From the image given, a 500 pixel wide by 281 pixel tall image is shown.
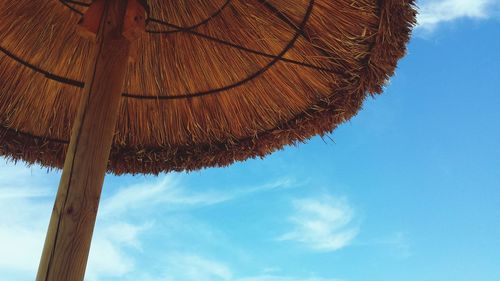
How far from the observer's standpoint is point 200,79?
10.2ft

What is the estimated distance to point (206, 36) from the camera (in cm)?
290

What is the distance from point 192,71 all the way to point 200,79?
7 centimetres

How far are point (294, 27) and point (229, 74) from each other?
524mm

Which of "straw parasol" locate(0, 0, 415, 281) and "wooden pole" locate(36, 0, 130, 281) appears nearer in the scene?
"wooden pole" locate(36, 0, 130, 281)

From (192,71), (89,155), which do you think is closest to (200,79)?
(192,71)

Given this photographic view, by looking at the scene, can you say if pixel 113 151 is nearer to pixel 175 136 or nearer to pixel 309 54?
pixel 175 136

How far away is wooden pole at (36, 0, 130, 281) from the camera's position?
6.07 ft

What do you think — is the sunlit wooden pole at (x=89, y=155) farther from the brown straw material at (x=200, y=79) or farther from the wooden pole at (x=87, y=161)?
the brown straw material at (x=200, y=79)

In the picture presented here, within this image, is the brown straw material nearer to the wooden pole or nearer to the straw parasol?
the straw parasol

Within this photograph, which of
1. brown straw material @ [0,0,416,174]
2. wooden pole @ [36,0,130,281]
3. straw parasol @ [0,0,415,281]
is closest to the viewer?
wooden pole @ [36,0,130,281]

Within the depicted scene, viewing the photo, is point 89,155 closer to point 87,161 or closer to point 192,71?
point 87,161

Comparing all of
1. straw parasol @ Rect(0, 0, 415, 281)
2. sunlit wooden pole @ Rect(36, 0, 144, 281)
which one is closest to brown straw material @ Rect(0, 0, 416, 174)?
straw parasol @ Rect(0, 0, 415, 281)

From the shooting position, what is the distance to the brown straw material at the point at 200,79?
8.90ft

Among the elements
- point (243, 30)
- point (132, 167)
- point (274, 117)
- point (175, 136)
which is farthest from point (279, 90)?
point (132, 167)
